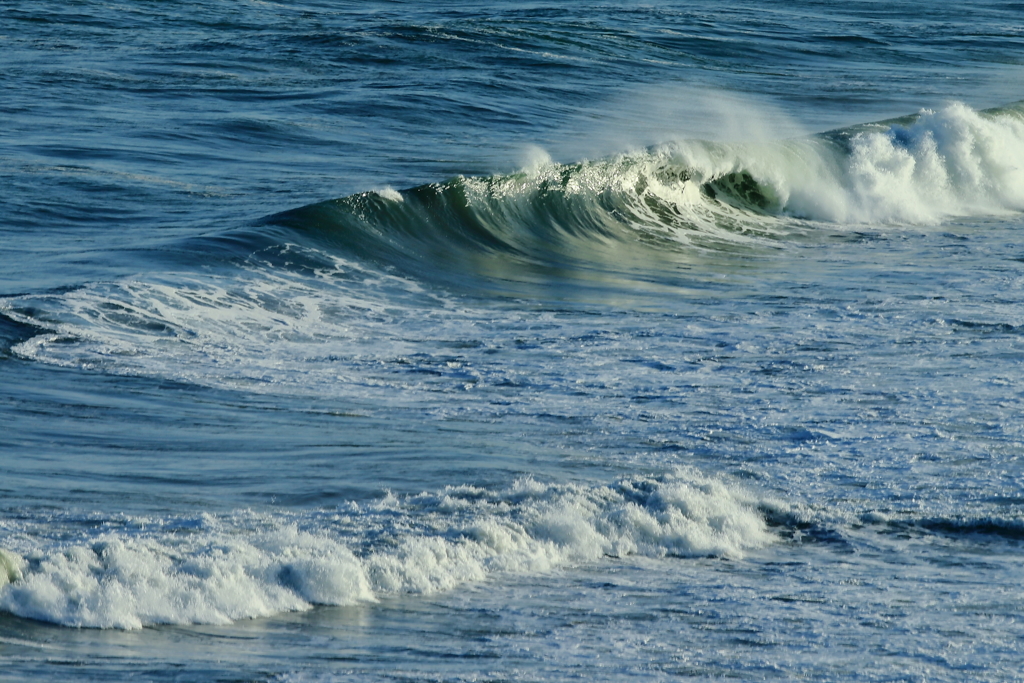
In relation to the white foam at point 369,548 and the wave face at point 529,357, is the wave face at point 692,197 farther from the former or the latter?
the white foam at point 369,548

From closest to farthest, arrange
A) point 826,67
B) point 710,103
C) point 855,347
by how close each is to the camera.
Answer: point 855,347 < point 710,103 < point 826,67

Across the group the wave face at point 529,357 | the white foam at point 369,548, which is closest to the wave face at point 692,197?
the wave face at point 529,357

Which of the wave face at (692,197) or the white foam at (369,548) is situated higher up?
the wave face at (692,197)

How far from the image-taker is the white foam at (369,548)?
14.5ft

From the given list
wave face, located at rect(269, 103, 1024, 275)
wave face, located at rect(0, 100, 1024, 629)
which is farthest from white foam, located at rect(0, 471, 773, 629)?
wave face, located at rect(269, 103, 1024, 275)

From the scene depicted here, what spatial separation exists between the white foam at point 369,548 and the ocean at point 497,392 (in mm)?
16

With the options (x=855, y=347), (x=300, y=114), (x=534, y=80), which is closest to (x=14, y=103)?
(x=300, y=114)

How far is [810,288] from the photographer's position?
436 inches

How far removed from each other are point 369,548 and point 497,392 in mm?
2593

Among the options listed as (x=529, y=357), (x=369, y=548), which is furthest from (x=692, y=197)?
(x=369, y=548)

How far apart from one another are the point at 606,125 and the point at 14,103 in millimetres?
8156

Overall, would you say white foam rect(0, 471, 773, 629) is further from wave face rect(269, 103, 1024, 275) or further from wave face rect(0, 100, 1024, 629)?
wave face rect(269, 103, 1024, 275)

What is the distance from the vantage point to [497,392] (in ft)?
24.8

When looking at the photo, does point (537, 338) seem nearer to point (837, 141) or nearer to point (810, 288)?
point (810, 288)
